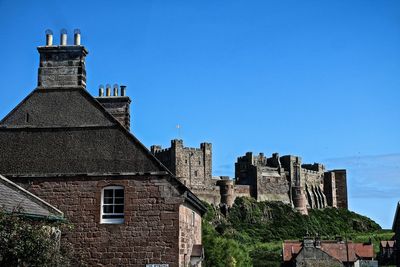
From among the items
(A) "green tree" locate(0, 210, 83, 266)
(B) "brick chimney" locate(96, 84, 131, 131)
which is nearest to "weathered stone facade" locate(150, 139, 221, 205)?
(B) "brick chimney" locate(96, 84, 131, 131)

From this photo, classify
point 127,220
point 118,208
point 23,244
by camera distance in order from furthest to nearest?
point 118,208 < point 127,220 < point 23,244

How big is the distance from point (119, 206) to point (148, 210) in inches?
35.7

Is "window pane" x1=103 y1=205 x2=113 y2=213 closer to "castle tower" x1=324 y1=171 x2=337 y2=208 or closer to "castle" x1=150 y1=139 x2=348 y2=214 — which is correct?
"castle" x1=150 y1=139 x2=348 y2=214

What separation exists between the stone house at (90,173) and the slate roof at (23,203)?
50 cm

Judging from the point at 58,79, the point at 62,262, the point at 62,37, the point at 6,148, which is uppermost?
the point at 62,37

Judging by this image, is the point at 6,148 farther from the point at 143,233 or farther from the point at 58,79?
the point at 143,233

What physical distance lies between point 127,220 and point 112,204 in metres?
0.70

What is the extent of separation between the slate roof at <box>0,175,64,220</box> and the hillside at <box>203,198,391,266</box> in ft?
177

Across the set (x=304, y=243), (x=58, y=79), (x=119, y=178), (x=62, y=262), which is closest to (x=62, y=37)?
(x=58, y=79)

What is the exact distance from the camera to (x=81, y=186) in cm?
1744

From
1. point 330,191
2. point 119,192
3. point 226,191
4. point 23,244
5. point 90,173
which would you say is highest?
point 330,191

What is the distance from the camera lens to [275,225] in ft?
342

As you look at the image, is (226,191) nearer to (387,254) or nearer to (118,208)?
(387,254)

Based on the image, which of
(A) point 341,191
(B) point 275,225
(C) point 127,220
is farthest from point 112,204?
(A) point 341,191
